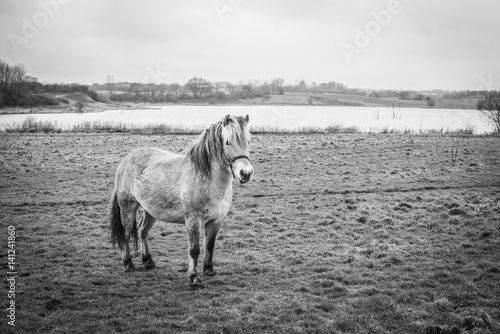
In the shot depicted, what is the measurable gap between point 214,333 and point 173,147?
60.1 ft

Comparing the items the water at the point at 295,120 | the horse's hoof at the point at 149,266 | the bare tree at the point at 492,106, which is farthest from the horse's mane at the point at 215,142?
the bare tree at the point at 492,106

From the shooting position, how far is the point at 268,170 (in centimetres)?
1688

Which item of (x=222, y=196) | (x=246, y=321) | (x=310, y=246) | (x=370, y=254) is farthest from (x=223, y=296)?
(x=370, y=254)

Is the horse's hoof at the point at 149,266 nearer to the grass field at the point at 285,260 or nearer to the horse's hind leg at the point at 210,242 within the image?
the grass field at the point at 285,260

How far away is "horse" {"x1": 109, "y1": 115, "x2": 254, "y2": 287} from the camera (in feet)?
18.4

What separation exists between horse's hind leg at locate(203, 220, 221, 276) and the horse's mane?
85 centimetres

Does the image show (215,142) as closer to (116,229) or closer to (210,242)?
(210,242)

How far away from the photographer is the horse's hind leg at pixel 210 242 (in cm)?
614

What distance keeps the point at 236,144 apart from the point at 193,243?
1849 millimetres

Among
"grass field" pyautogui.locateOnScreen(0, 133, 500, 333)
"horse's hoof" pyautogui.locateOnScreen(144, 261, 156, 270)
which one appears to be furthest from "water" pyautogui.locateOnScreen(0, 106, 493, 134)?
"horse's hoof" pyautogui.locateOnScreen(144, 261, 156, 270)

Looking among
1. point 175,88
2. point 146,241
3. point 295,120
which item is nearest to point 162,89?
point 175,88

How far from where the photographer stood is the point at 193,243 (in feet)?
19.5

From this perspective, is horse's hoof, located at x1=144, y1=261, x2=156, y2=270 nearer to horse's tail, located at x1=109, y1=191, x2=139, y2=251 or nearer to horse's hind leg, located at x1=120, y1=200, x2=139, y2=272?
horse's hind leg, located at x1=120, y1=200, x2=139, y2=272

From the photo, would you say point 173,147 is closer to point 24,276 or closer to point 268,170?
point 268,170
